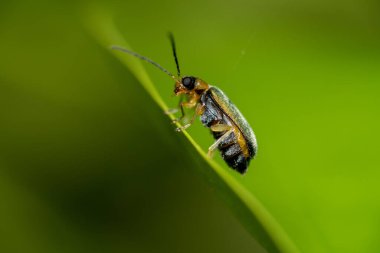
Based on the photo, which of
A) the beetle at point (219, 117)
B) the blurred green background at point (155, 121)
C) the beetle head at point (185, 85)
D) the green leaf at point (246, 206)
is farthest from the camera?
the beetle head at point (185, 85)

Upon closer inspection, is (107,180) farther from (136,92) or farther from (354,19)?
(354,19)

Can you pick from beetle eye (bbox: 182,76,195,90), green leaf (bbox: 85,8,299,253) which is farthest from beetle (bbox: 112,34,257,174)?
green leaf (bbox: 85,8,299,253)

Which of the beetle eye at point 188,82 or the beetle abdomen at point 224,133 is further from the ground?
the beetle eye at point 188,82

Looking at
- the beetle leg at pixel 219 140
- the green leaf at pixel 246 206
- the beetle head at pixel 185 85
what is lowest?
the green leaf at pixel 246 206

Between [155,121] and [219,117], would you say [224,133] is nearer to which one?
[219,117]

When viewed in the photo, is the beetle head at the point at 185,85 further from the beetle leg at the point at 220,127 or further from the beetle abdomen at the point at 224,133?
the beetle leg at the point at 220,127

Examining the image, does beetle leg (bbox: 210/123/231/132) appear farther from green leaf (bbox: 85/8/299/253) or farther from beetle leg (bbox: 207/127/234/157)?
green leaf (bbox: 85/8/299/253)

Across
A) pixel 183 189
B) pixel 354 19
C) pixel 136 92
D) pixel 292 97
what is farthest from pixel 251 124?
pixel 354 19

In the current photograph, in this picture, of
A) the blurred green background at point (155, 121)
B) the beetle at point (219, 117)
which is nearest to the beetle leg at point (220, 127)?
the beetle at point (219, 117)

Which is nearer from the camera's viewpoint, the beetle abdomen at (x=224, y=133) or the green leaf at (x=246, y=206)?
the green leaf at (x=246, y=206)
